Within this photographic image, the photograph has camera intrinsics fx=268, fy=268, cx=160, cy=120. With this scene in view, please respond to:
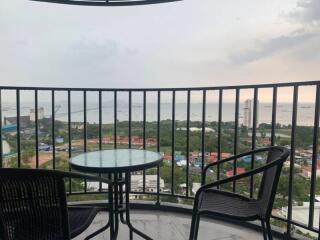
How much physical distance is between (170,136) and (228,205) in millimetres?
1302

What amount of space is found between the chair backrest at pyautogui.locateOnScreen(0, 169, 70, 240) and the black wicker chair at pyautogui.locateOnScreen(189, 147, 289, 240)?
803 mm

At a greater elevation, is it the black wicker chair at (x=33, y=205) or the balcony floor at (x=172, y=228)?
the black wicker chair at (x=33, y=205)

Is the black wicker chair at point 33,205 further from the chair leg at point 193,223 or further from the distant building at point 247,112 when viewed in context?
the distant building at point 247,112

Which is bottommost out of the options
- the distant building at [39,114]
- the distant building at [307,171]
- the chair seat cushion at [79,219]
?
the chair seat cushion at [79,219]

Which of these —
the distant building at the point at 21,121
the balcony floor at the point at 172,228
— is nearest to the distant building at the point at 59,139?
the distant building at the point at 21,121

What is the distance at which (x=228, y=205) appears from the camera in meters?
1.76

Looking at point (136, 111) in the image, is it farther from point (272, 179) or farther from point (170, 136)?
point (272, 179)

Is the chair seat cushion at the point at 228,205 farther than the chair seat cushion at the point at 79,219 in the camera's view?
Yes

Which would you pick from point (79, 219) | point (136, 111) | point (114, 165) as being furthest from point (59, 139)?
point (79, 219)

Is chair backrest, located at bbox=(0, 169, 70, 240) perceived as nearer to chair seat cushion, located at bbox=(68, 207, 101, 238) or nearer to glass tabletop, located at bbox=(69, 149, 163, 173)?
chair seat cushion, located at bbox=(68, 207, 101, 238)

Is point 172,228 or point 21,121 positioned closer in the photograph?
point 172,228

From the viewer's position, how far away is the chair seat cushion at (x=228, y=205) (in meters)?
1.60

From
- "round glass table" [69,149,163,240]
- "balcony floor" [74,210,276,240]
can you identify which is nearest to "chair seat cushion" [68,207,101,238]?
"round glass table" [69,149,163,240]

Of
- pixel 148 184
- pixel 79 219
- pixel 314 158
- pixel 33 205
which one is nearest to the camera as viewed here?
pixel 33 205
